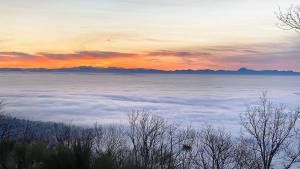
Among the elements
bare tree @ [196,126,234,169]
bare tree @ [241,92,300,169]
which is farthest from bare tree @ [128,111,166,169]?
bare tree @ [241,92,300,169]

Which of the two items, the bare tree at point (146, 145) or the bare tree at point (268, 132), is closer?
the bare tree at point (146, 145)

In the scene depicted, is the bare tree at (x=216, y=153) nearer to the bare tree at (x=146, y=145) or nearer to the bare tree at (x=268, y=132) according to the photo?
the bare tree at (x=268, y=132)

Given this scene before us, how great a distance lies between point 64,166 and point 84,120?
12000 cm

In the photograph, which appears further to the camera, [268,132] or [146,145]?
[268,132]

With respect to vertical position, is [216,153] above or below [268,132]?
below

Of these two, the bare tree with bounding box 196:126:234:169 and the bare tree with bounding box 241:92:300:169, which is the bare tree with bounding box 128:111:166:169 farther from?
the bare tree with bounding box 241:92:300:169

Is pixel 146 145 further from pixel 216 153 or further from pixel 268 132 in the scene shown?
pixel 216 153

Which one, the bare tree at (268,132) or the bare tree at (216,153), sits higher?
the bare tree at (268,132)

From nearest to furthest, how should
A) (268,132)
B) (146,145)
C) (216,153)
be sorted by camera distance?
(146,145) < (268,132) < (216,153)

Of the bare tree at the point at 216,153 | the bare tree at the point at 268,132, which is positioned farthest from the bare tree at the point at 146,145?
the bare tree at the point at 268,132

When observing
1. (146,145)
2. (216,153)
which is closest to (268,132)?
(216,153)

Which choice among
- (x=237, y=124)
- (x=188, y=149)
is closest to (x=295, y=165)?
(x=188, y=149)

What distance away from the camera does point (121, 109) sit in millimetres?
165750

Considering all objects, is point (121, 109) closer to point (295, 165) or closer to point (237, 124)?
point (237, 124)
